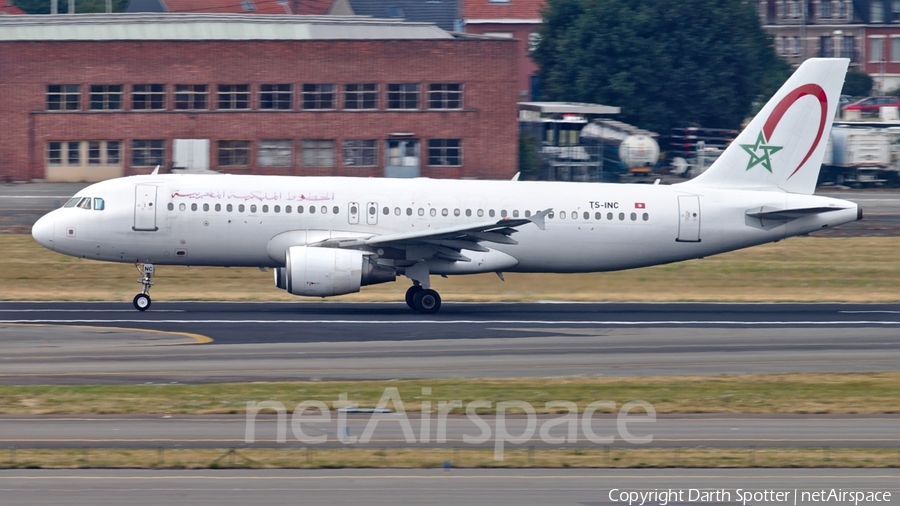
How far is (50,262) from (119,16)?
30171 mm

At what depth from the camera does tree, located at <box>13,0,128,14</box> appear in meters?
106

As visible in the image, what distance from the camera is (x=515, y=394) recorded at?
19922 mm

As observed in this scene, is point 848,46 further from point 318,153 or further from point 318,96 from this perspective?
point 318,153

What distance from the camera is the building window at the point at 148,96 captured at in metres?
61.8

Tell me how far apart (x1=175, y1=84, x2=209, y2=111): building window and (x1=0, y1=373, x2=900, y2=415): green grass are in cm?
4403

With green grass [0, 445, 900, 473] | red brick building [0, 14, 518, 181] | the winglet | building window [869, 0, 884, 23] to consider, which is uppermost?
building window [869, 0, 884, 23]

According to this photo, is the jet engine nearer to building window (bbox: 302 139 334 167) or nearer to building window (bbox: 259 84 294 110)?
A: building window (bbox: 302 139 334 167)

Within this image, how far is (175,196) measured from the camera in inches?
1195

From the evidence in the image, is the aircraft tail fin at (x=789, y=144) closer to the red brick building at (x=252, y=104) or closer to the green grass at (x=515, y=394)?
the green grass at (x=515, y=394)

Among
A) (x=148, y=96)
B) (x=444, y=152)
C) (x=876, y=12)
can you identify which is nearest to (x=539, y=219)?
(x=444, y=152)

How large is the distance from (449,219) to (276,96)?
111 feet

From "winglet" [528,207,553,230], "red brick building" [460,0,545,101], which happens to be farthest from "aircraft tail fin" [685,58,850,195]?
"red brick building" [460,0,545,101]

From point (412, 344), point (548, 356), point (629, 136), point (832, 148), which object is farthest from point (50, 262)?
point (832, 148)

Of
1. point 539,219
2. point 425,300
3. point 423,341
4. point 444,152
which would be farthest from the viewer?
point 444,152
